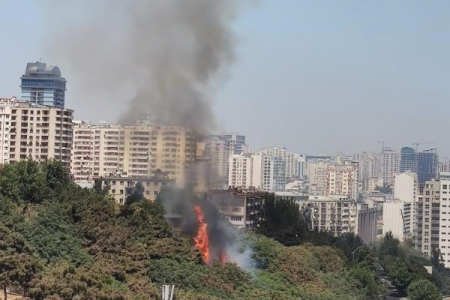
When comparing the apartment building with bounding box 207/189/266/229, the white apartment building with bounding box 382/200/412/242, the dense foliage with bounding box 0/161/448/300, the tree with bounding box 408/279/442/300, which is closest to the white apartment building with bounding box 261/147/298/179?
the white apartment building with bounding box 382/200/412/242

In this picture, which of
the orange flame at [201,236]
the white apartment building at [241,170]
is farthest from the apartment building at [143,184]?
the white apartment building at [241,170]

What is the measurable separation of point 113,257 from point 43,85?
4677 centimetres

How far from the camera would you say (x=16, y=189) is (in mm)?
17922

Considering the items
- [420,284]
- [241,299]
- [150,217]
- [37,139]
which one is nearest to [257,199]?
[420,284]

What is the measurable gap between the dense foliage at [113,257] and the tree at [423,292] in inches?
84.4

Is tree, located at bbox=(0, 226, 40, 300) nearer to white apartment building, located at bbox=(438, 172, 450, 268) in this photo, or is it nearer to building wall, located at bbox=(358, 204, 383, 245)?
white apartment building, located at bbox=(438, 172, 450, 268)

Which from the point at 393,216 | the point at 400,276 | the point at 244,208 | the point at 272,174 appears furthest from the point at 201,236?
the point at 272,174

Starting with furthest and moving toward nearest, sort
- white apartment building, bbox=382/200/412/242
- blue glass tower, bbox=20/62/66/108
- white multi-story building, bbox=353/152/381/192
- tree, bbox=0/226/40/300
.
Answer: white multi-story building, bbox=353/152/381/192 → blue glass tower, bbox=20/62/66/108 → white apartment building, bbox=382/200/412/242 → tree, bbox=0/226/40/300

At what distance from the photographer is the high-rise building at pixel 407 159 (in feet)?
314

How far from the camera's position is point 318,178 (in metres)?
72.6

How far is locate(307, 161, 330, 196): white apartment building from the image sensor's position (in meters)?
69.2

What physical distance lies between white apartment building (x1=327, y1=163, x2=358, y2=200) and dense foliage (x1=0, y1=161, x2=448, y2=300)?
1631 inches

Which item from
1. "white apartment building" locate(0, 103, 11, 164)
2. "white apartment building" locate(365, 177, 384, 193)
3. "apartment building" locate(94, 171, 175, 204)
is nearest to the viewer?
"apartment building" locate(94, 171, 175, 204)

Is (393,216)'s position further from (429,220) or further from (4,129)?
(4,129)
